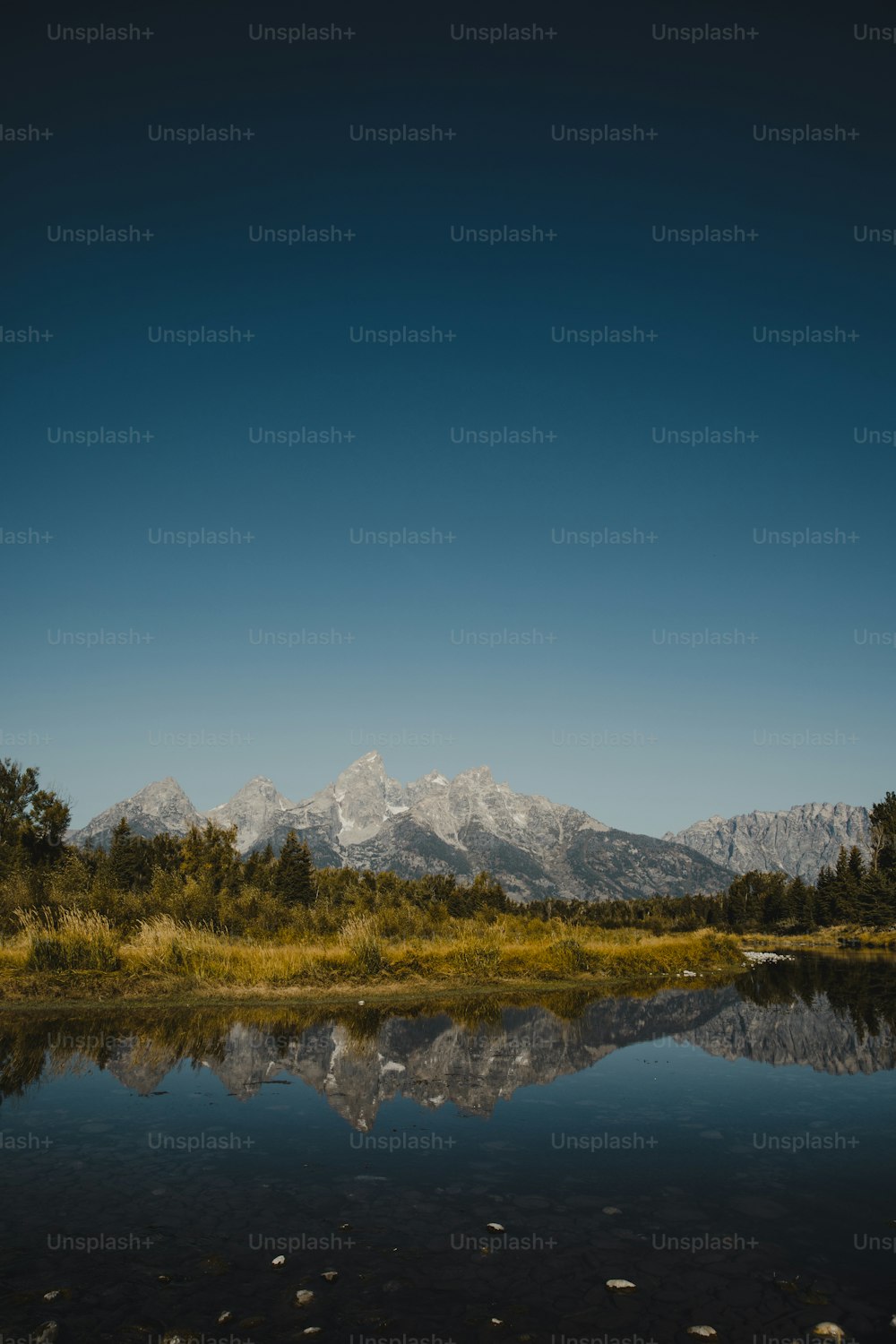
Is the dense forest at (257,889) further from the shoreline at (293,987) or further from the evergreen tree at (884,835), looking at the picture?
the shoreline at (293,987)

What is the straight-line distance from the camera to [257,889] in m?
48.0

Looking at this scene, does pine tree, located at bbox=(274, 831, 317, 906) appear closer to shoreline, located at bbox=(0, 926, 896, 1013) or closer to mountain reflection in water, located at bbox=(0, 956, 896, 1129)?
shoreline, located at bbox=(0, 926, 896, 1013)

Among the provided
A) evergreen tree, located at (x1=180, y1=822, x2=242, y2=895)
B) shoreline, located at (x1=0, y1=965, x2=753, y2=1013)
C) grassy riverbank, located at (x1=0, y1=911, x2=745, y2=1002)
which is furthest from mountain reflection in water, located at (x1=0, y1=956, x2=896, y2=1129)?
evergreen tree, located at (x1=180, y1=822, x2=242, y2=895)

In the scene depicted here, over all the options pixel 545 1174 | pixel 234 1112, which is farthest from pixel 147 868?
pixel 545 1174

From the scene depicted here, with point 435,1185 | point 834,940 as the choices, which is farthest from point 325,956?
point 834,940

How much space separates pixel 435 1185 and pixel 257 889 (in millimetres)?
39729

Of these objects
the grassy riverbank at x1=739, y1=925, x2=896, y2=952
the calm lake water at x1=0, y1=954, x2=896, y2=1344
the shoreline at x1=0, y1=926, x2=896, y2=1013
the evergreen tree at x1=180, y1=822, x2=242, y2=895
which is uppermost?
the evergreen tree at x1=180, y1=822, x2=242, y2=895

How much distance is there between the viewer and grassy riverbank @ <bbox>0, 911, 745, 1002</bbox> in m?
25.1

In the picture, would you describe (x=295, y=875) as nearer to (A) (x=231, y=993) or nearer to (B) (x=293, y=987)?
(B) (x=293, y=987)

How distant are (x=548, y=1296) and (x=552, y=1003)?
20648 mm

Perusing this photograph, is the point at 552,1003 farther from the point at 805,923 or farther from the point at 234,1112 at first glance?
the point at 805,923

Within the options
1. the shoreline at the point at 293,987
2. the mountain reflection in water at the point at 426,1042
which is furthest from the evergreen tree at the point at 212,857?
the mountain reflection in water at the point at 426,1042

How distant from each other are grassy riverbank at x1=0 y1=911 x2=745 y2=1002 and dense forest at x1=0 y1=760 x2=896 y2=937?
2686mm

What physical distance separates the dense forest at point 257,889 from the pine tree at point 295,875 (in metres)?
0.14
